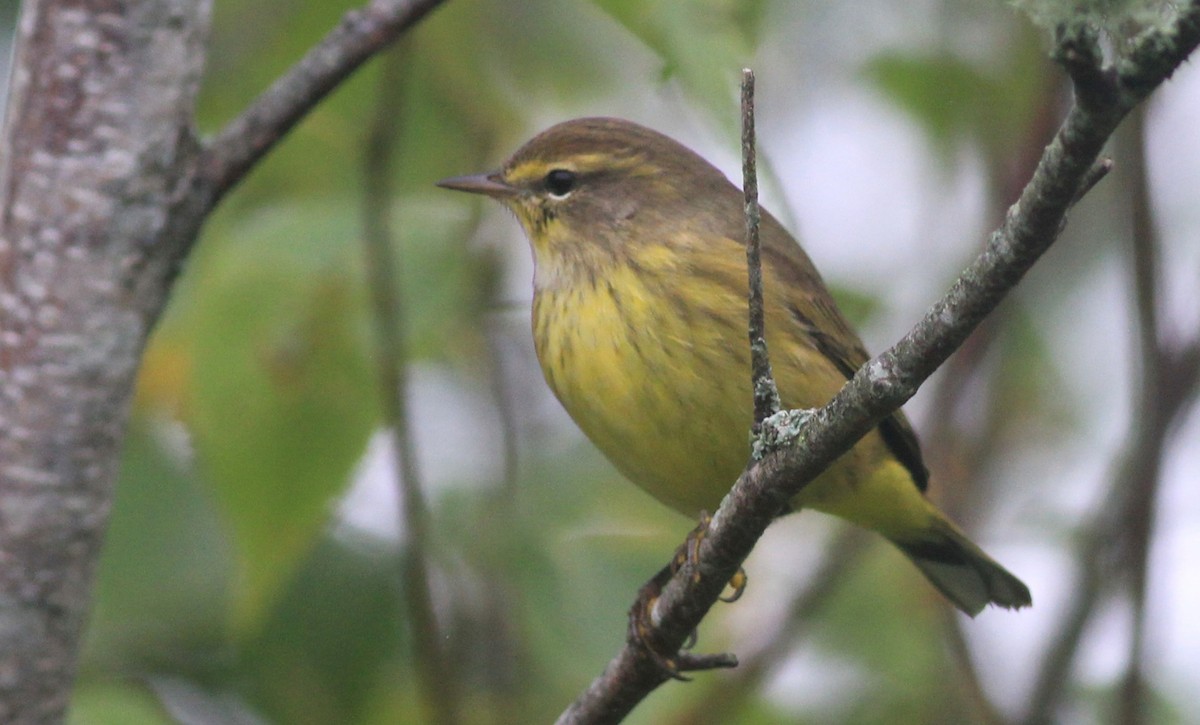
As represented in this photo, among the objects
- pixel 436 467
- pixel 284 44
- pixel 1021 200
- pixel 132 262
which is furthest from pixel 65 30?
pixel 436 467

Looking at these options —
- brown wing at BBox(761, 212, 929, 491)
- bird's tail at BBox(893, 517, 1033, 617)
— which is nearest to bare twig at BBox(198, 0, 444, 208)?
brown wing at BBox(761, 212, 929, 491)

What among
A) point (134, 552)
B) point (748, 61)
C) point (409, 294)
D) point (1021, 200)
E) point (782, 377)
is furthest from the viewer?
point (134, 552)

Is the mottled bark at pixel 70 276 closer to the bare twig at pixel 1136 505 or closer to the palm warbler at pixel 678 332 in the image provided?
the palm warbler at pixel 678 332

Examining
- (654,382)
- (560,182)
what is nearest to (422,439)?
(560,182)

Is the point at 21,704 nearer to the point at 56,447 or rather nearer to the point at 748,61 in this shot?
the point at 56,447

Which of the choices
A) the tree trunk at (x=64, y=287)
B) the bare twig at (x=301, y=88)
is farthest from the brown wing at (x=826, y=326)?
the tree trunk at (x=64, y=287)

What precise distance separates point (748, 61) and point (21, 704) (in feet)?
5.61

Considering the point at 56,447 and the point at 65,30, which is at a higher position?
the point at 65,30

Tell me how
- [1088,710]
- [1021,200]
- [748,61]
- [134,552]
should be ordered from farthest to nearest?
[1088,710], [134,552], [748,61], [1021,200]

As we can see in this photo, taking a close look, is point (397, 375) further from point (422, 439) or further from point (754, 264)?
point (422, 439)

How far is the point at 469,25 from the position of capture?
365cm

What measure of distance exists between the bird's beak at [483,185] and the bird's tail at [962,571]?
1425mm

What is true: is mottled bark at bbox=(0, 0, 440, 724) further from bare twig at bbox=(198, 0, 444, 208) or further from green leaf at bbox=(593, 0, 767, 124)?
green leaf at bbox=(593, 0, 767, 124)

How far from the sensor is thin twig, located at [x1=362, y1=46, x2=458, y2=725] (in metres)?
3.02
